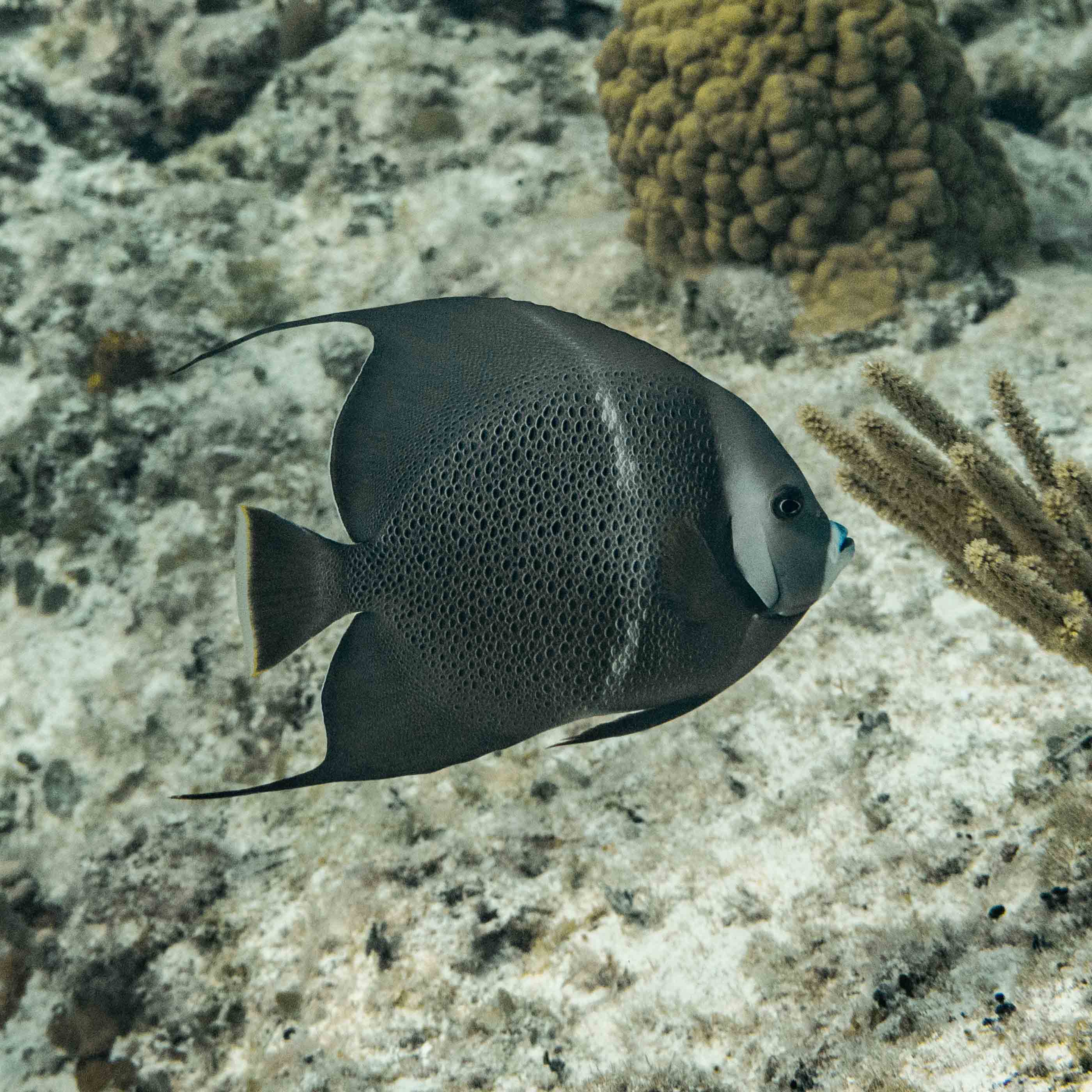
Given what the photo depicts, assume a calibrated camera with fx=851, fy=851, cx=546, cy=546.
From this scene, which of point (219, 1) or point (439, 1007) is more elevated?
point (219, 1)

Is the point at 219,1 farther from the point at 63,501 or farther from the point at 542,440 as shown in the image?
the point at 542,440

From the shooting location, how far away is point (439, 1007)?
2145mm

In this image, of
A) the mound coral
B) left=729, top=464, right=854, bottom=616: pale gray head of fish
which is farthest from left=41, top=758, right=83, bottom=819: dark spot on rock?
the mound coral

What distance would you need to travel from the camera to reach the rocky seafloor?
195cm

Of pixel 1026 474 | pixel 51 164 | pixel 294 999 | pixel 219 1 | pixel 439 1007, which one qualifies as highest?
pixel 219 1

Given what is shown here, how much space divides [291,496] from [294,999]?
1777mm

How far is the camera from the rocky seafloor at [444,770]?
195 centimetres

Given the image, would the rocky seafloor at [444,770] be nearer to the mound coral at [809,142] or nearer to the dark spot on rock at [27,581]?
the dark spot on rock at [27,581]

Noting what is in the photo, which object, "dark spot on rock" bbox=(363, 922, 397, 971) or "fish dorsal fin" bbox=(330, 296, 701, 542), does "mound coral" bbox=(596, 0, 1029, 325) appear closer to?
"fish dorsal fin" bbox=(330, 296, 701, 542)

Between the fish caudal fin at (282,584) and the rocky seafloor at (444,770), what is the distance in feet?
4.18

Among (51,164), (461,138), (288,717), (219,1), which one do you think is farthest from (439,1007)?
(219,1)

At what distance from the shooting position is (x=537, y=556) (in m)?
1.31

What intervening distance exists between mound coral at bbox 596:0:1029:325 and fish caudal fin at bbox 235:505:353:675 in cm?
262

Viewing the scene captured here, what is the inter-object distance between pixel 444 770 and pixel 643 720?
1.41 meters
